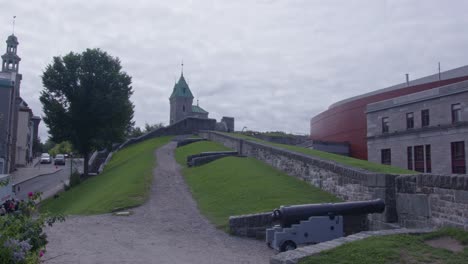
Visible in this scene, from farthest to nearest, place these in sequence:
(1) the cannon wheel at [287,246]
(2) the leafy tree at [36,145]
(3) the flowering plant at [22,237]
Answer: (2) the leafy tree at [36,145], (1) the cannon wheel at [287,246], (3) the flowering plant at [22,237]

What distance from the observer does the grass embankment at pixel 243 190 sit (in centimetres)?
1410

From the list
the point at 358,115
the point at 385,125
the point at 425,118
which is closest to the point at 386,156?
the point at 385,125

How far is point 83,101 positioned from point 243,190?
66.0 ft

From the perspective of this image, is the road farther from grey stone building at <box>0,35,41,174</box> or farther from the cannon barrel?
the cannon barrel

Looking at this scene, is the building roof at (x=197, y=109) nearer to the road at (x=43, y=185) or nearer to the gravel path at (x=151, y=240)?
the road at (x=43, y=185)

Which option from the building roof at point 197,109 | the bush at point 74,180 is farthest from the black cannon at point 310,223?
the building roof at point 197,109

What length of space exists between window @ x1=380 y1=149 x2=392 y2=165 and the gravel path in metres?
28.6

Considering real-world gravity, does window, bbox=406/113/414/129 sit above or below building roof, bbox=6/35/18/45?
below

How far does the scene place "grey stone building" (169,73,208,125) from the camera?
88.8m

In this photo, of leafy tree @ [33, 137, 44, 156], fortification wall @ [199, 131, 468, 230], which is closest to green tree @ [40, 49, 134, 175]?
fortification wall @ [199, 131, 468, 230]

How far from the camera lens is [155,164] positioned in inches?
1102

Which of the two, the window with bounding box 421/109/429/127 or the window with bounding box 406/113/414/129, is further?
the window with bounding box 406/113/414/129

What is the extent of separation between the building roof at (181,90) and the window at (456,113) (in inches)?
2432

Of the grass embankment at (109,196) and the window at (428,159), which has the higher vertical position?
the window at (428,159)
